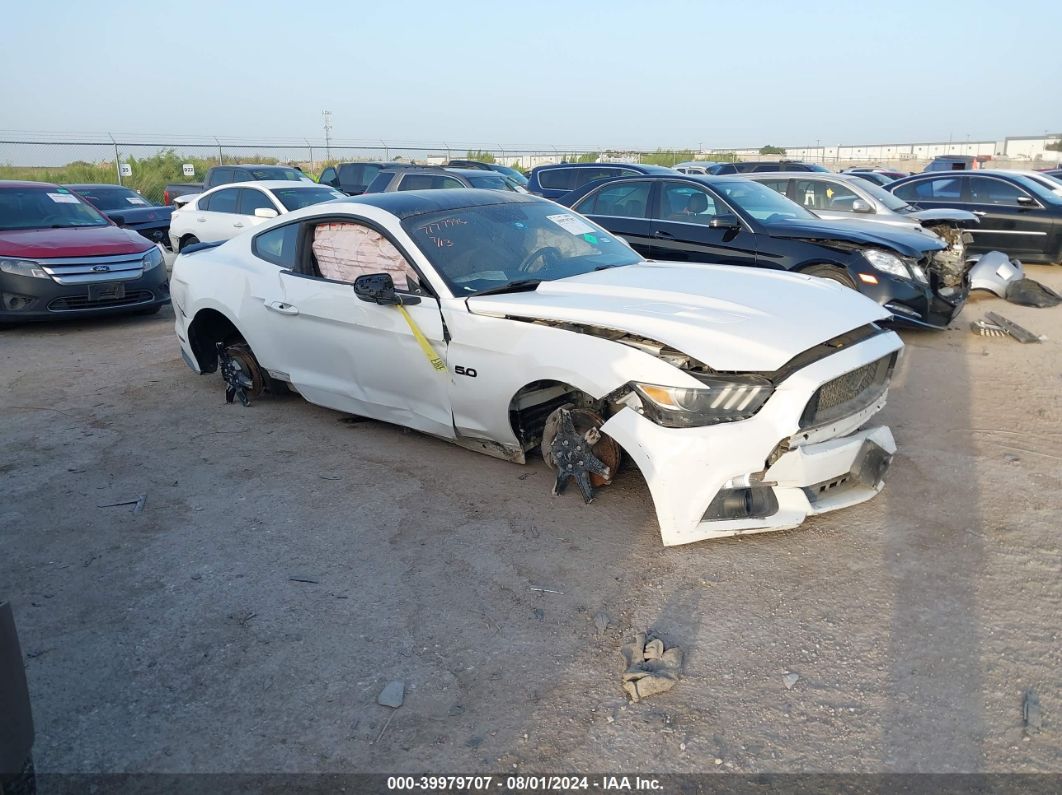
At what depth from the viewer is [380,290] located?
4645 mm

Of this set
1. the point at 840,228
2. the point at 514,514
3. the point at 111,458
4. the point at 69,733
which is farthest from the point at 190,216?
the point at 69,733

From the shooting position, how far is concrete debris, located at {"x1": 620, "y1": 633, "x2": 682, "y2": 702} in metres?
2.87

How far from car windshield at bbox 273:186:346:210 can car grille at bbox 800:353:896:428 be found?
9.35 metres

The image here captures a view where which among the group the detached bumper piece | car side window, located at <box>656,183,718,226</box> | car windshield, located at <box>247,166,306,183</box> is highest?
car windshield, located at <box>247,166,306,183</box>

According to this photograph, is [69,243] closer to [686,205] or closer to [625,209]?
[625,209]

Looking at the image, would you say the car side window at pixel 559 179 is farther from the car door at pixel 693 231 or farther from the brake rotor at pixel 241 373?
the brake rotor at pixel 241 373

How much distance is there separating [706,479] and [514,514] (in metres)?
1.11

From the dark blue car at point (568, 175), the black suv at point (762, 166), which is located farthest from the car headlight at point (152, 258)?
the black suv at point (762, 166)

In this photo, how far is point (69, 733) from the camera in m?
2.76

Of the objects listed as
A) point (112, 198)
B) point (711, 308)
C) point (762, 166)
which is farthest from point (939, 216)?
point (112, 198)

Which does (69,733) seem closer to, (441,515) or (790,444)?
(441,515)

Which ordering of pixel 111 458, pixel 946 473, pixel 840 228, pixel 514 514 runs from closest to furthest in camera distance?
pixel 514 514
pixel 946 473
pixel 111 458
pixel 840 228

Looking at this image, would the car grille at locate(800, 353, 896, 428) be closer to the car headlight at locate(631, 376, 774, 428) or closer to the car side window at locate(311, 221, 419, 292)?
the car headlight at locate(631, 376, 774, 428)

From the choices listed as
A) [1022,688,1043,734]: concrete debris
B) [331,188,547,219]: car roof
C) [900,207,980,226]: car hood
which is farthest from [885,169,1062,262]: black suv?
[1022,688,1043,734]: concrete debris
